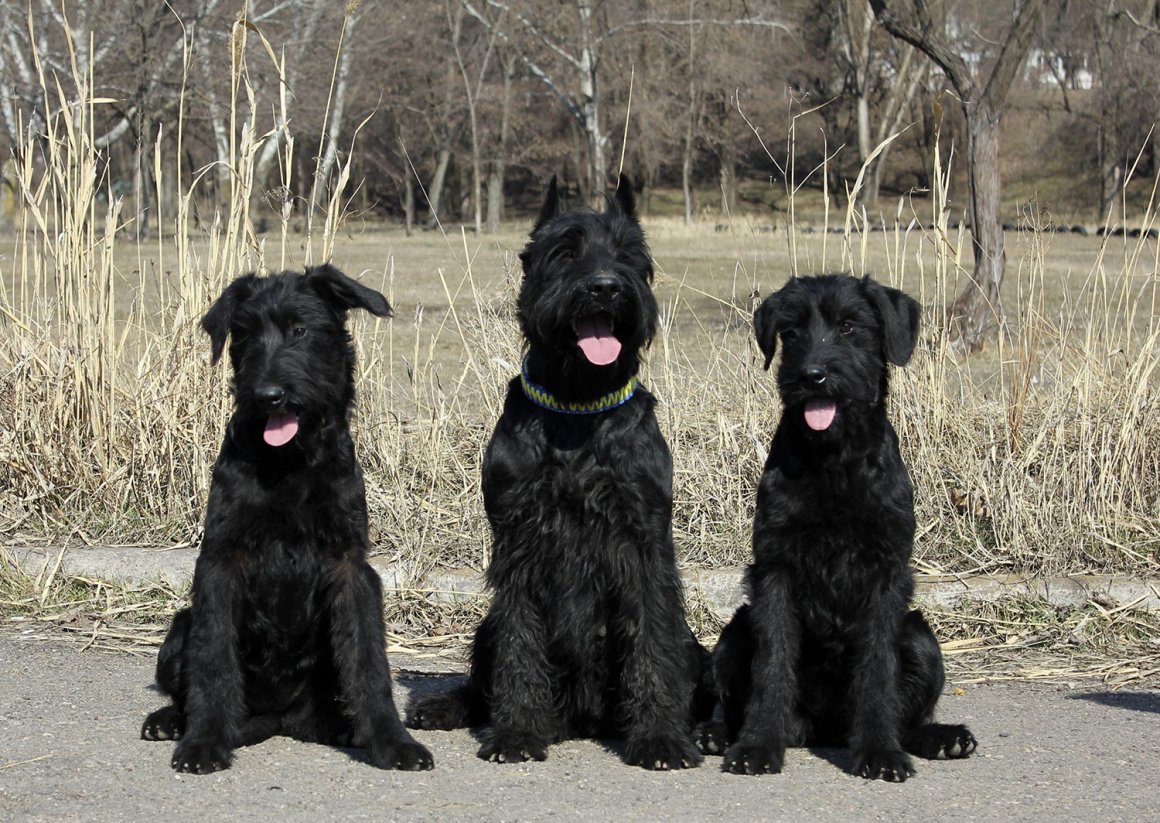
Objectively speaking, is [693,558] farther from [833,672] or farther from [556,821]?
[556,821]

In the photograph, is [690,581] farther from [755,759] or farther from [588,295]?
[588,295]

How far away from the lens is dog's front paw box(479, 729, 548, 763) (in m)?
4.42

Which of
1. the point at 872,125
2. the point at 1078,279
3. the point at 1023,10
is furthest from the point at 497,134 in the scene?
the point at 1023,10

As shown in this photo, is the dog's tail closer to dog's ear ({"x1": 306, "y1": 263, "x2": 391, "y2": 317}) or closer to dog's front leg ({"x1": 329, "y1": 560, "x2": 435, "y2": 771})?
dog's front leg ({"x1": 329, "y1": 560, "x2": 435, "y2": 771})

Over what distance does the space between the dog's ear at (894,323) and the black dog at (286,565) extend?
1723 mm

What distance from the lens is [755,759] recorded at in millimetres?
4270

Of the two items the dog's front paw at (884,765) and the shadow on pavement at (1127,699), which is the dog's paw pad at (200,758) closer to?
the dog's front paw at (884,765)

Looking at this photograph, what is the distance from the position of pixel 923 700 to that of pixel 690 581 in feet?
6.67

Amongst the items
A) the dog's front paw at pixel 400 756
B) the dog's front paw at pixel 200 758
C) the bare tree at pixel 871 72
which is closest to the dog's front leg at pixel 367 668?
the dog's front paw at pixel 400 756

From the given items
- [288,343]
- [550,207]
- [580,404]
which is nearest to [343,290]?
[288,343]

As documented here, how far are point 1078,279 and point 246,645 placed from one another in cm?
1712

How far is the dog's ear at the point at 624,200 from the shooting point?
4629 mm

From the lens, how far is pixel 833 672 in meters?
4.62

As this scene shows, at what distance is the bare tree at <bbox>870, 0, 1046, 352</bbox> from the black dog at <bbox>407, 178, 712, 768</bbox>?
581 cm
